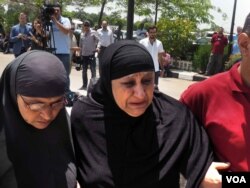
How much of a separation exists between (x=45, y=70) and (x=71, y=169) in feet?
1.61

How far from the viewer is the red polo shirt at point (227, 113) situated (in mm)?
1984

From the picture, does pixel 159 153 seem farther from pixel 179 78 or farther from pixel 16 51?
pixel 179 78

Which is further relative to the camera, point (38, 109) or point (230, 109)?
point (230, 109)

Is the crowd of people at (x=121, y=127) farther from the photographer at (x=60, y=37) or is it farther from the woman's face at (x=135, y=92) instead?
the photographer at (x=60, y=37)

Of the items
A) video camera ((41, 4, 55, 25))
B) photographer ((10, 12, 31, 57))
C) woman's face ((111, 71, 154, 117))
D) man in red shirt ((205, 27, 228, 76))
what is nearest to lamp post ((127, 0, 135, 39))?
video camera ((41, 4, 55, 25))

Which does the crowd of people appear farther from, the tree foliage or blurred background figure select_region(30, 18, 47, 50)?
the tree foliage

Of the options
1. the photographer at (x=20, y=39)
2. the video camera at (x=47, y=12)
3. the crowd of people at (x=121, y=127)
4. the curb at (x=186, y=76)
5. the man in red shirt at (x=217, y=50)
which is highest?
the video camera at (x=47, y=12)

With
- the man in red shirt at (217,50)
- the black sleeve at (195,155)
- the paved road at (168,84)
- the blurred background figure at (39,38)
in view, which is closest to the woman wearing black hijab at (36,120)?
the black sleeve at (195,155)

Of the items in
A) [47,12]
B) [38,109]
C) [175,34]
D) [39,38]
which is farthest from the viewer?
[175,34]

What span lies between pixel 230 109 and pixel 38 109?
2.90ft

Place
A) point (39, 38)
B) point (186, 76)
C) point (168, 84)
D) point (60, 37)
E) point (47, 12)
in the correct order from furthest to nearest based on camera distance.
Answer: point (186, 76) < point (168, 84) < point (39, 38) < point (60, 37) < point (47, 12)

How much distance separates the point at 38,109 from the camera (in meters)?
1.90

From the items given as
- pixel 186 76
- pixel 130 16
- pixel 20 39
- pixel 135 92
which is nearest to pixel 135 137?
pixel 135 92

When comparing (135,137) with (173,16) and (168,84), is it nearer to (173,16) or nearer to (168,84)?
(168,84)
